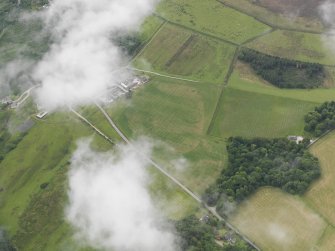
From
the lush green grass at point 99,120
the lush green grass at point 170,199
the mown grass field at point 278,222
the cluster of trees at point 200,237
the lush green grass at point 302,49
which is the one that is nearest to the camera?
the cluster of trees at point 200,237

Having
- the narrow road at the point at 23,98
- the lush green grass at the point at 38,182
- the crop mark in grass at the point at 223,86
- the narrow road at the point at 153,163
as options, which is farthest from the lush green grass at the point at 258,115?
the narrow road at the point at 23,98

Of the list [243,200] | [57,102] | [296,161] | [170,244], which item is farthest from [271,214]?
[57,102]

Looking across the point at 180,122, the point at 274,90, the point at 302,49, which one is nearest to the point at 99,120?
the point at 180,122

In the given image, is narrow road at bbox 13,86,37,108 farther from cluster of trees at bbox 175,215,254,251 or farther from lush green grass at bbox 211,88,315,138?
cluster of trees at bbox 175,215,254,251

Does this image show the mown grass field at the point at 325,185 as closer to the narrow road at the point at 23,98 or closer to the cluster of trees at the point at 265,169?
the cluster of trees at the point at 265,169

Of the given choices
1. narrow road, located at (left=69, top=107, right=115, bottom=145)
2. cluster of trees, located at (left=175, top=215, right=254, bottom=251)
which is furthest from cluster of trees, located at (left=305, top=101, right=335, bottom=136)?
narrow road, located at (left=69, top=107, right=115, bottom=145)

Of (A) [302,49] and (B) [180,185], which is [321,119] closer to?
(A) [302,49]

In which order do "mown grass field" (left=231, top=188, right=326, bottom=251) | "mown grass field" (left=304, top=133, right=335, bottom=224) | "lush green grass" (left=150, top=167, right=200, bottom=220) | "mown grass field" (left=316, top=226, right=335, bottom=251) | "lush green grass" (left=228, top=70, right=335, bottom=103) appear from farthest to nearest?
"lush green grass" (left=228, top=70, right=335, bottom=103), "lush green grass" (left=150, top=167, right=200, bottom=220), "mown grass field" (left=304, top=133, right=335, bottom=224), "mown grass field" (left=231, top=188, right=326, bottom=251), "mown grass field" (left=316, top=226, right=335, bottom=251)
